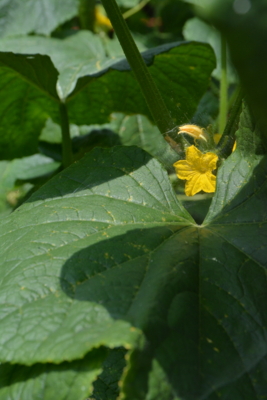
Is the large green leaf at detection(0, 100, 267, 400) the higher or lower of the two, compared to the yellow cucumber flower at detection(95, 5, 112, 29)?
higher

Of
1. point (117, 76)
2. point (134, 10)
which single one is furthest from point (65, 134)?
point (134, 10)

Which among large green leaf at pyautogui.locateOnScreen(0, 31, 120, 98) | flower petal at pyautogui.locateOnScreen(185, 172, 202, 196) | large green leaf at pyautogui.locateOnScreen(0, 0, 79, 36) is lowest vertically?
flower petal at pyautogui.locateOnScreen(185, 172, 202, 196)

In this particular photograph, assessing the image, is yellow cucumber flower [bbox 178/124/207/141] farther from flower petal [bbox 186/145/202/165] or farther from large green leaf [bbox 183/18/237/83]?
large green leaf [bbox 183/18/237/83]

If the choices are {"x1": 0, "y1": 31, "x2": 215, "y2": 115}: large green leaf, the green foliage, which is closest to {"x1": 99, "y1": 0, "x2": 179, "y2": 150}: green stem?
the green foliage

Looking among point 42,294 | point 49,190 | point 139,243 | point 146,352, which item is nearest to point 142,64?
point 49,190

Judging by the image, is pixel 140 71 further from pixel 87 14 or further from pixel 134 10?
pixel 134 10

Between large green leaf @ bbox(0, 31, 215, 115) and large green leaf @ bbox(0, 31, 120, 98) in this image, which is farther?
large green leaf @ bbox(0, 31, 120, 98)

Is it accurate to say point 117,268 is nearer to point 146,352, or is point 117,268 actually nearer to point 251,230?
point 146,352
